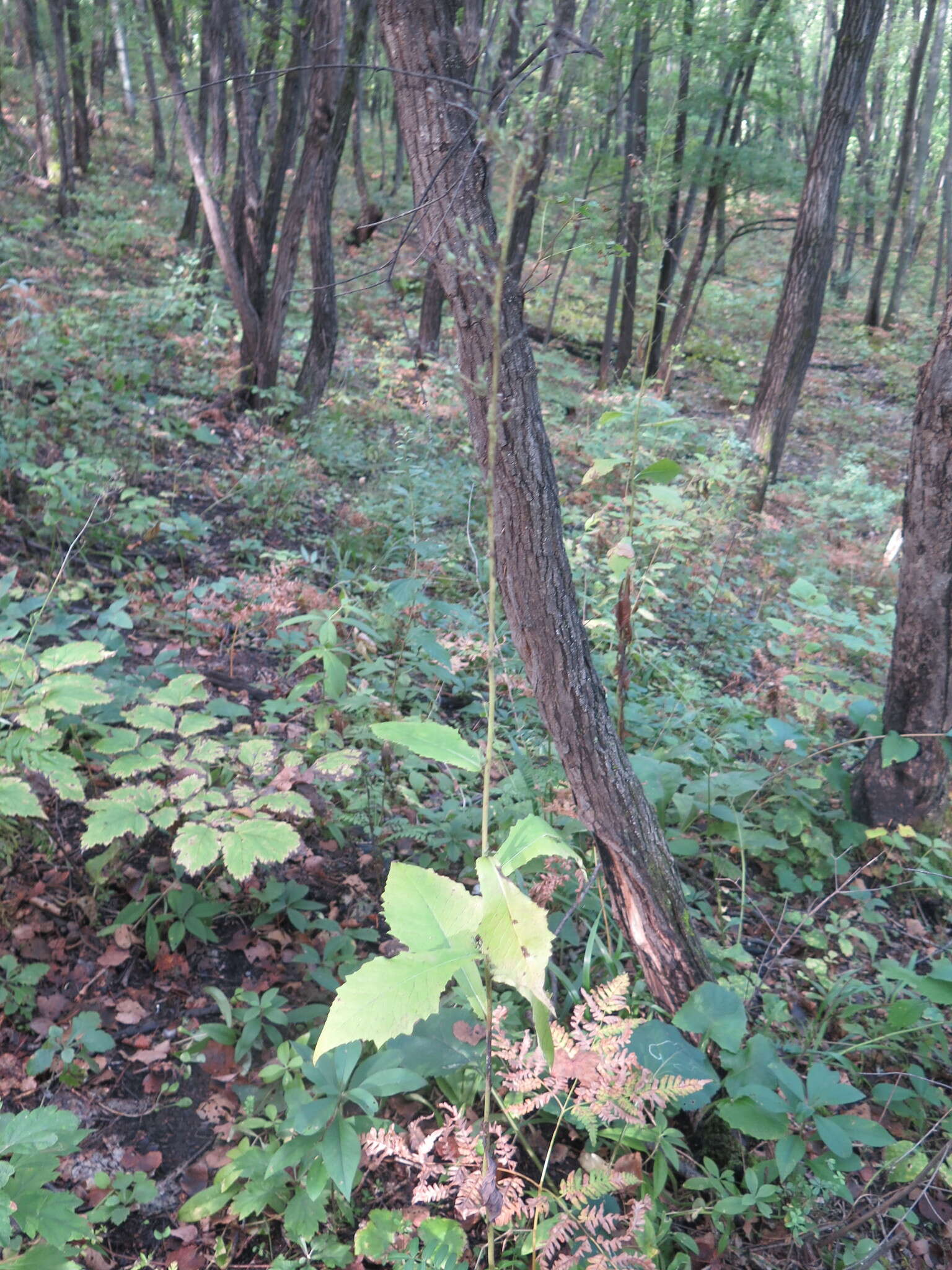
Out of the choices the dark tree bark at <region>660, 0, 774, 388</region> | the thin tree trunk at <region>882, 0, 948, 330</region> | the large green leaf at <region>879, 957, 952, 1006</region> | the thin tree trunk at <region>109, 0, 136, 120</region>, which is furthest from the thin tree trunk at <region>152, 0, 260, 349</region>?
the thin tree trunk at <region>882, 0, 948, 330</region>

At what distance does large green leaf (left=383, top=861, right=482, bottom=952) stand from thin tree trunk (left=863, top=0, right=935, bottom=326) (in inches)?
921

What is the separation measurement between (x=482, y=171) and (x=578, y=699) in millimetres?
1359

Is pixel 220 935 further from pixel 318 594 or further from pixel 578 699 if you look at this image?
pixel 318 594

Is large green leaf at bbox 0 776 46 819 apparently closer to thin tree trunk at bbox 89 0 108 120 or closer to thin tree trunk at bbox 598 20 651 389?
thin tree trunk at bbox 598 20 651 389

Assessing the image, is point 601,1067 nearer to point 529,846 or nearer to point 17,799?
point 529,846

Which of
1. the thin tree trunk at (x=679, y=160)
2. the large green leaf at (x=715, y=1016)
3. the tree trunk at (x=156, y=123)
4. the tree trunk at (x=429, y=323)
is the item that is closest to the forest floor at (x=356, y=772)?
the large green leaf at (x=715, y=1016)

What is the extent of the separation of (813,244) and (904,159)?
15153 mm

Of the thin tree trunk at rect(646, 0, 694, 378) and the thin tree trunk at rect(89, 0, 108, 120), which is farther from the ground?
the thin tree trunk at rect(89, 0, 108, 120)

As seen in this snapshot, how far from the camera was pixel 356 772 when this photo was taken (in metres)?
2.96

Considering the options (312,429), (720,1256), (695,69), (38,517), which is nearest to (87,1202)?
(720,1256)

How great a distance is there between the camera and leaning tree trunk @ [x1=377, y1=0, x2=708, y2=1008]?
73.5 inches

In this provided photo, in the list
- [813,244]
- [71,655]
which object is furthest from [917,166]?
[71,655]

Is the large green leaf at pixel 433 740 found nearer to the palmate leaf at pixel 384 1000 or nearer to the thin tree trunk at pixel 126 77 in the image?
the palmate leaf at pixel 384 1000

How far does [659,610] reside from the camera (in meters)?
5.88
